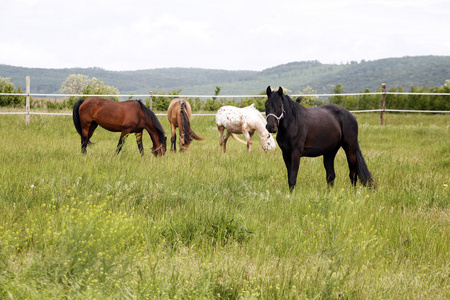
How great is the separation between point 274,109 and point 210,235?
2.25 metres

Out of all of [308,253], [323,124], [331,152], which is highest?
[323,124]

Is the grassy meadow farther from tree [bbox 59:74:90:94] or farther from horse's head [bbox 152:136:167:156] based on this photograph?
tree [bbox 59:74:90:94]

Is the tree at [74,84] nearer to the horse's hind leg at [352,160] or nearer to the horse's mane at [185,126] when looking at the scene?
the horse's mane at [185,126]

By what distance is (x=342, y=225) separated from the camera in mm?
4098

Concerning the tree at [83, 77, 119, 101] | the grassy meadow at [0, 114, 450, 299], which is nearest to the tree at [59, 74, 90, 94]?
the tree at [83, 77, 119, 101]

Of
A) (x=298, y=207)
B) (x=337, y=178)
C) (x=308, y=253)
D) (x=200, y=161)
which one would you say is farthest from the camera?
(x=200, y=161)

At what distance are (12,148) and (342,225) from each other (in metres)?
7.04

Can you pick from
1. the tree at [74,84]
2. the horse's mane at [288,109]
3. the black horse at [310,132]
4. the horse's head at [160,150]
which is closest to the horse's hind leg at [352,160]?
the black horse at [310,132]

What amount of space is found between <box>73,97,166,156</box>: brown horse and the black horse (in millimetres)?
3648

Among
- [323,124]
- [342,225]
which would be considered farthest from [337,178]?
[342,225]

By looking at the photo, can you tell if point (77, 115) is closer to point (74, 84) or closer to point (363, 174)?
point (363, 174)

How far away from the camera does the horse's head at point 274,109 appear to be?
17.6ft

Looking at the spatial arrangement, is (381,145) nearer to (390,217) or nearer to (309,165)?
(309,165)

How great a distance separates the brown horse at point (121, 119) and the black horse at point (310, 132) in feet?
12.0
